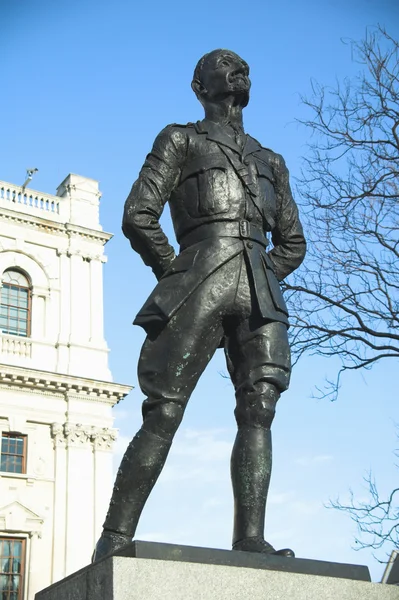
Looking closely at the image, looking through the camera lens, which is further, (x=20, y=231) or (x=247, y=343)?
(x=20, y=231)

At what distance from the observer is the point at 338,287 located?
14180mm

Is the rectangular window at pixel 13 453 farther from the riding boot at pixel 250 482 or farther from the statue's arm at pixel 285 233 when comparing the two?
the riding boot at pixel 250 482

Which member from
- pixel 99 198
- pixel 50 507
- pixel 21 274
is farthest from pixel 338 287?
pixel 99 198

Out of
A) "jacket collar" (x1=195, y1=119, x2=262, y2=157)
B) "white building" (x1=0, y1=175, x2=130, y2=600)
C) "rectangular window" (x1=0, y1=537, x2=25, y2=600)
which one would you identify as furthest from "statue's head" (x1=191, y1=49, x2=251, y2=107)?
"white building" (x1=0, y1=175, x2=130, y2=600)

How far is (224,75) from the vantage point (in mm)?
5180

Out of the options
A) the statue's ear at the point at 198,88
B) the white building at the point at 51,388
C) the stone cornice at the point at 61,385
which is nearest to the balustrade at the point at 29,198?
the white building at the point at 51,388

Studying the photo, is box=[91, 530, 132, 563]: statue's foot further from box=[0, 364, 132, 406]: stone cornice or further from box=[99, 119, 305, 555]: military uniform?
box=[0, 364, 132, 406]: stone cornice

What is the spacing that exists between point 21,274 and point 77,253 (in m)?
2.57

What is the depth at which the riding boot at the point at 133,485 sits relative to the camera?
4.24 m

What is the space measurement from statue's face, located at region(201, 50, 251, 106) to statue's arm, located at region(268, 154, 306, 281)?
0.54 metres

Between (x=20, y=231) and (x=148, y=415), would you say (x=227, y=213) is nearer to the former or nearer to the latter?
(x=148, y=415)

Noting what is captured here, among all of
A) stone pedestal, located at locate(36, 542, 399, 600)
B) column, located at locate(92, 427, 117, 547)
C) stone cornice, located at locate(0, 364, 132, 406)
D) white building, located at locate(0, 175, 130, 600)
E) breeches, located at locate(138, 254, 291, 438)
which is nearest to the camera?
stone pedestal, located at locate(36, 542, 399, 600)

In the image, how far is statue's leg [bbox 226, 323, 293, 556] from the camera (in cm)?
442

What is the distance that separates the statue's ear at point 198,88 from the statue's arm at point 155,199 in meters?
0.41
